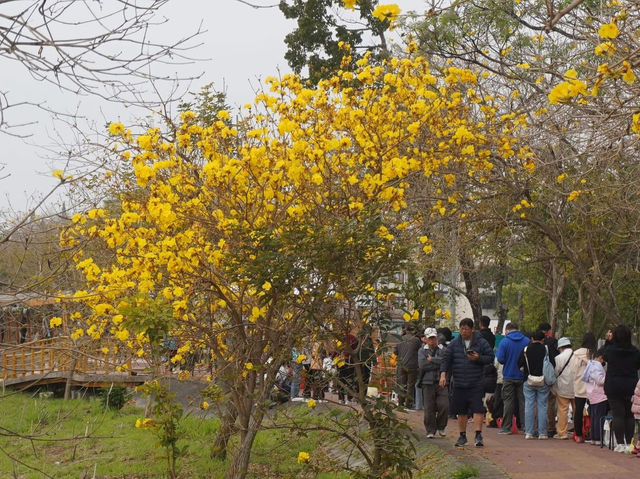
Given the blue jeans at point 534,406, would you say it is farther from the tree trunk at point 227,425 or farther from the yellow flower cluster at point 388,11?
the yellow flower cluster at point 388,11

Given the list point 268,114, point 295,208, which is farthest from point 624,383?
point 268,114

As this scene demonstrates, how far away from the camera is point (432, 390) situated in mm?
11664

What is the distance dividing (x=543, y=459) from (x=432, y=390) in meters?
1.85

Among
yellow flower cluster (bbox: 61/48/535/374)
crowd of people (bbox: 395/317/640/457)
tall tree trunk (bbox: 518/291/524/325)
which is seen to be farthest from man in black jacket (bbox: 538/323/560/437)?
tall tree trunk (bbox: 518/291/524/325)

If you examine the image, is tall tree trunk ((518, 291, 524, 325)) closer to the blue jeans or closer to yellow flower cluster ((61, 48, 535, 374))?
the blue jeans

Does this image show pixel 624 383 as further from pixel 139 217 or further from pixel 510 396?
pixel 139 217

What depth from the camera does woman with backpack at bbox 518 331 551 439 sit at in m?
12.0

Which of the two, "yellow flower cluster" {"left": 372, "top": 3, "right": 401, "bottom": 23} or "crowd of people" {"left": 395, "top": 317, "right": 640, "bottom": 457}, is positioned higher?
"yellow flower cluster" {"left": 372, "top": 3, "right": 401, "bottom": 23}

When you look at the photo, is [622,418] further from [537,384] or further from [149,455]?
[149,455]

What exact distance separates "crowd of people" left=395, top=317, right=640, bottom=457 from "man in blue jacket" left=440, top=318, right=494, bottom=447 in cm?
1

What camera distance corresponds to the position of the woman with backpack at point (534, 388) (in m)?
12.0

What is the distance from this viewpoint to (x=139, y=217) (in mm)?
9133

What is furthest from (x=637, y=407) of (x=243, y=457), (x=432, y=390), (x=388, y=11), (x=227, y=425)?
(x=388, y=11)

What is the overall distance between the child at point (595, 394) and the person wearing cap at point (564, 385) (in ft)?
1.00
